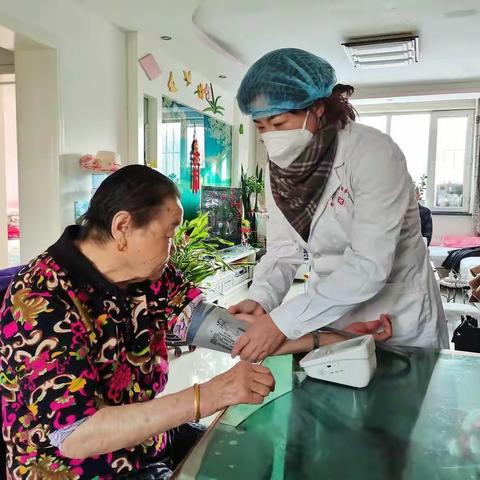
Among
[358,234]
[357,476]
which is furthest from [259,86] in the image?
[357,476]

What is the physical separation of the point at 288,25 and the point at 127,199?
12.2 feet

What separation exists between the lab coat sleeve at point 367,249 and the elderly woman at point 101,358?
260mm

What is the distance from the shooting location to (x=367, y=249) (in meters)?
1.24

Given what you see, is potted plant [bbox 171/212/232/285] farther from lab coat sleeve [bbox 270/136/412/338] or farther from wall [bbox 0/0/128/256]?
lab coat sleeve [bbox 270/136/412/338]

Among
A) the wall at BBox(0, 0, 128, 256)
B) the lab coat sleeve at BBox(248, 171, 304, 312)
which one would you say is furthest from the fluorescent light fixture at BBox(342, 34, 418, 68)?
the lab coat sleeve at BBox(248, 171, 304, 312)

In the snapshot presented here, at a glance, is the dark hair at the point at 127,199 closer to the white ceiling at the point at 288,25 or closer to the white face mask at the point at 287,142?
the white face mask at the point at 287,142

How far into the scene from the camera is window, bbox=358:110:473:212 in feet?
25.7

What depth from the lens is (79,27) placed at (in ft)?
11.4

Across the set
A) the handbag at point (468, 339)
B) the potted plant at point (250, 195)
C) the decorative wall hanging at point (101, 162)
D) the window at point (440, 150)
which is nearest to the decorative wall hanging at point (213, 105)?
the potted plant at point (250, 195)

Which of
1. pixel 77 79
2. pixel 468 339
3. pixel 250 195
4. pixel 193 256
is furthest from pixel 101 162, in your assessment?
pixel 250 195

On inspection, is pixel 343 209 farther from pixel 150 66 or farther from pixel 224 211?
pixel 224 211

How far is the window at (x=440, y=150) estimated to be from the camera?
7.82 meters

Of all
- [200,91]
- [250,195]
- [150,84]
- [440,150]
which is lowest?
[250,195]

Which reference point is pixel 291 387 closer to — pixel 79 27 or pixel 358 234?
pixel 358 234
